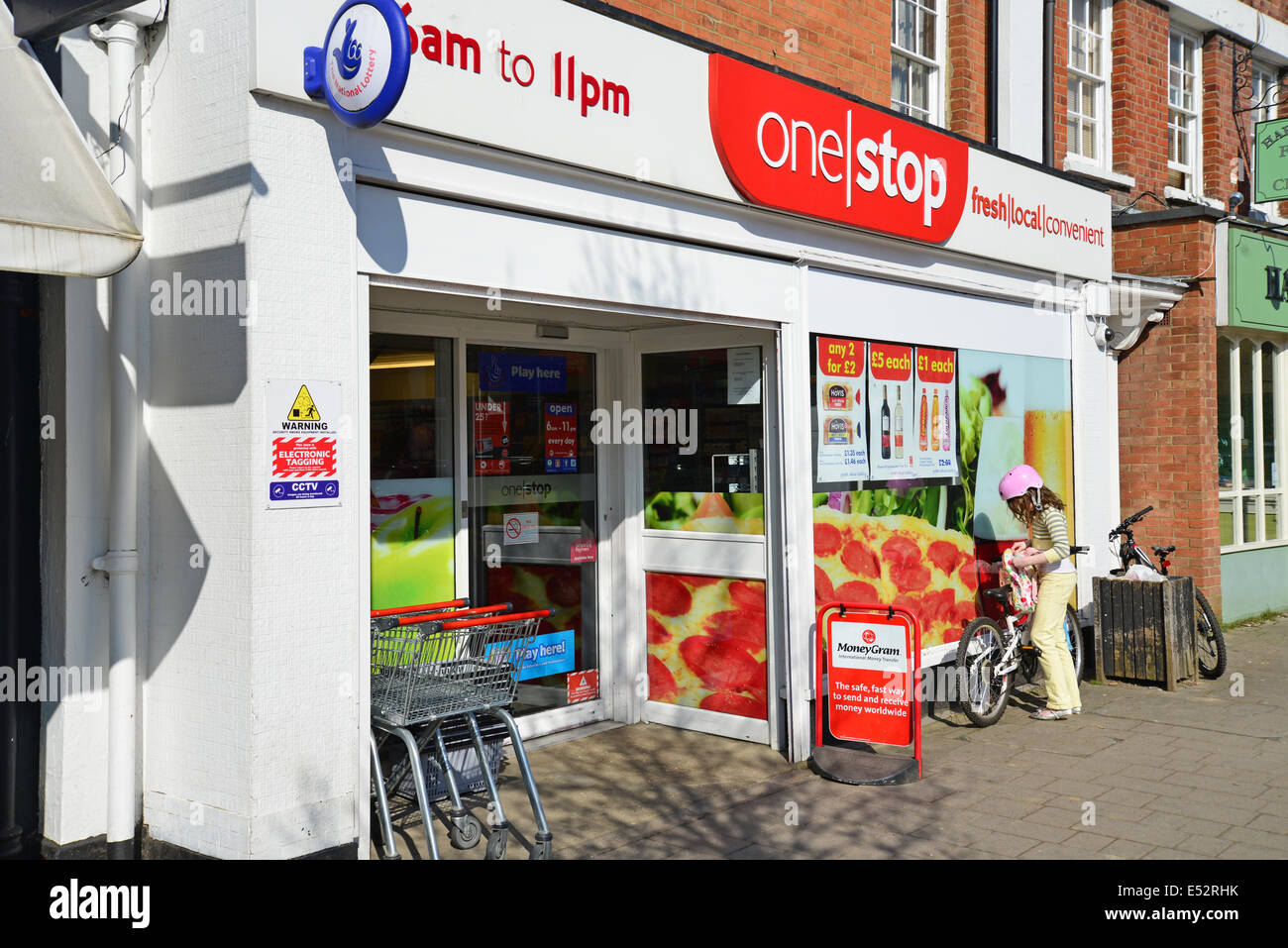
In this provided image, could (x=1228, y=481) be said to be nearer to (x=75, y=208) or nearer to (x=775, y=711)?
(x=775, y=711)

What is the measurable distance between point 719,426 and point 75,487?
4.04 meters

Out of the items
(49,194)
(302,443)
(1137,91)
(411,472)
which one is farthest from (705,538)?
(1137,91)

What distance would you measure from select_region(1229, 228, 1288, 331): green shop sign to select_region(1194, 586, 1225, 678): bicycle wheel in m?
3.30

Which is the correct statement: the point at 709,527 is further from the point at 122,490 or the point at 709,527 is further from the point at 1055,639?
the point at 122,490

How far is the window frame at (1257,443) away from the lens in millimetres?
12258

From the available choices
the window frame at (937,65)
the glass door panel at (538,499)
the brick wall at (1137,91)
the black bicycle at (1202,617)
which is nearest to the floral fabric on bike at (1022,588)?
the black bicycle at (1202,617)

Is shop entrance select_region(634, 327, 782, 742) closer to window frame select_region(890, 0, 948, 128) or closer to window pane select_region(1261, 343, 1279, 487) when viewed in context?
window frame select_region(890, 0, 948, 128)

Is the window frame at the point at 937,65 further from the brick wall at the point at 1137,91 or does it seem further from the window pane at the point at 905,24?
the brick wall at the point at 1137,91

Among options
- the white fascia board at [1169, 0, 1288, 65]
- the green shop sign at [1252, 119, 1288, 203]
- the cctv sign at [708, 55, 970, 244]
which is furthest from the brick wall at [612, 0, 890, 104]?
the green shop sign at [1252, 119, 1288, 203]

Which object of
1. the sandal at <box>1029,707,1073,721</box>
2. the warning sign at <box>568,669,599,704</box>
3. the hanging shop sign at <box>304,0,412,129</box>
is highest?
the hanging shop sign at <box>304,0,412,129</box>

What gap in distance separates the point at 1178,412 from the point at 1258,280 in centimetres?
196

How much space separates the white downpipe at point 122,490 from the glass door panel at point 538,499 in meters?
2.65

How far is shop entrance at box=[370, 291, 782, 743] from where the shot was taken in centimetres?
689

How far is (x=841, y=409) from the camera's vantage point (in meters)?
7.60
